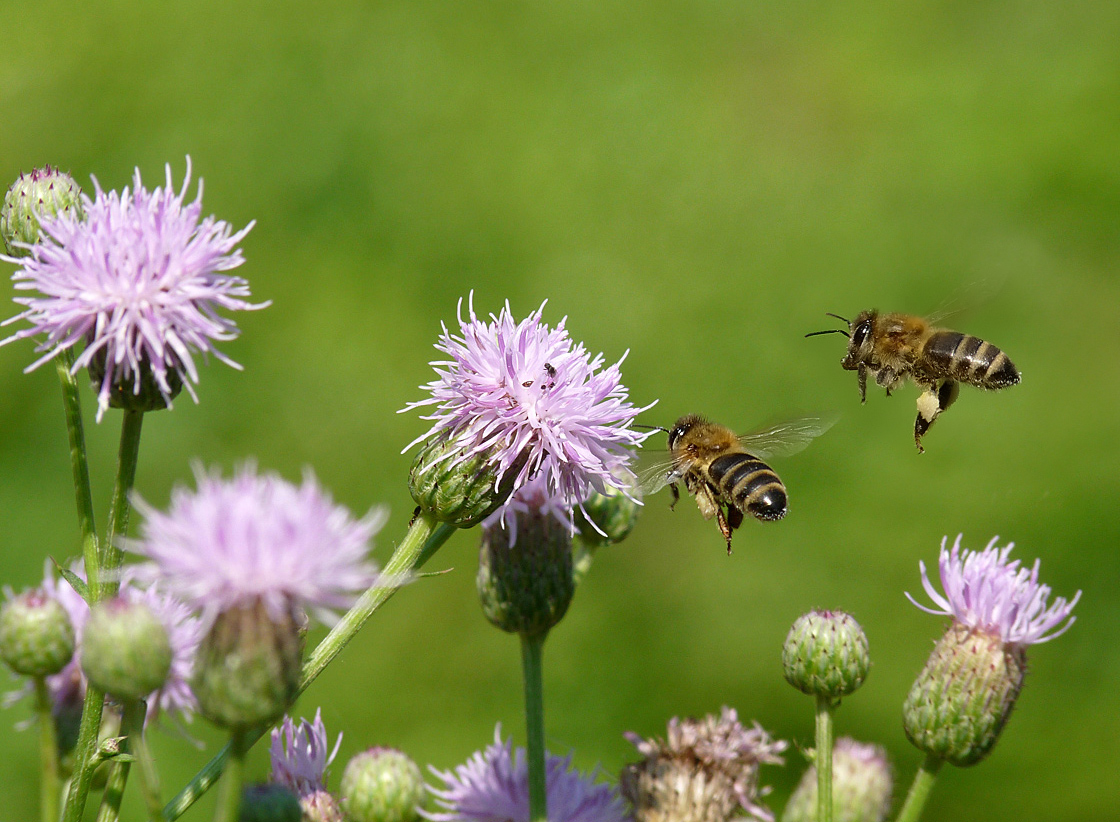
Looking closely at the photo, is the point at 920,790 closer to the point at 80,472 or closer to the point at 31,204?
the point at 80,472

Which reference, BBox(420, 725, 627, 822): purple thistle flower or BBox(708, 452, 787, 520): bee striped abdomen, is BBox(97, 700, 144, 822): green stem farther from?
BBox(708, 452, 787, 520): bee striped abdomen

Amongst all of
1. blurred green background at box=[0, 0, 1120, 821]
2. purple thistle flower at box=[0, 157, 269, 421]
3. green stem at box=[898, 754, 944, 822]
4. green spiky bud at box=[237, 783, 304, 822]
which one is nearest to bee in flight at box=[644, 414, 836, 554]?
green stem at box=[898, 754, 944, 822]

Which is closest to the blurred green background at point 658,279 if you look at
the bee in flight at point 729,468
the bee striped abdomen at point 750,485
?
the bee in flight at point 729,468

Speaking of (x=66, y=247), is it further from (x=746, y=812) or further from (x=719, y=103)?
(x=719, y=103)

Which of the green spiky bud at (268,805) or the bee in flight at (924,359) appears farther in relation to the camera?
Answer: the bee in flight at (924,359)

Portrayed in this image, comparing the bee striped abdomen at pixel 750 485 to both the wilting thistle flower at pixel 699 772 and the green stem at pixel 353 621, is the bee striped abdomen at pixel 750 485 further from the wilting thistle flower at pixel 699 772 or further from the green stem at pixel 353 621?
the green stem at pixel 353 621
